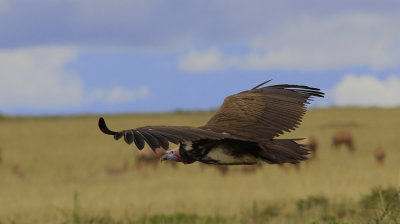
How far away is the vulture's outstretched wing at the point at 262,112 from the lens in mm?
6408

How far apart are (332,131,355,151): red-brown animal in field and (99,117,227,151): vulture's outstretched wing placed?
23103 millimetres

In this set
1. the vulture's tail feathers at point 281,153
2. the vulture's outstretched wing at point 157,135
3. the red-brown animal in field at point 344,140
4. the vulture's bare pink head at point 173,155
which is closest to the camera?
the vulture's outstretched wing at point 157,135

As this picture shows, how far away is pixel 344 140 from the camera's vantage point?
92.1 feet

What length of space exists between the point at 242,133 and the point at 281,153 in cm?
41

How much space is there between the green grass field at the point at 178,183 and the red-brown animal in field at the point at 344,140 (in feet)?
1.14

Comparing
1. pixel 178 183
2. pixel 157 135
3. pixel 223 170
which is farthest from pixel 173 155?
pixel 223 170

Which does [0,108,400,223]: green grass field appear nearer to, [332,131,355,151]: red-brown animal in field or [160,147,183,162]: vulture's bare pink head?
[332,131,355,151]: red-brown animal in field

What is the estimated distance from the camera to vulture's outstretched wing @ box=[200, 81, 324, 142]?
641 cm

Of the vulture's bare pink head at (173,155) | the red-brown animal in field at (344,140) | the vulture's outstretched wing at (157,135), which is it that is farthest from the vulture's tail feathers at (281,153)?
the red-brown animal in field at (344,140)

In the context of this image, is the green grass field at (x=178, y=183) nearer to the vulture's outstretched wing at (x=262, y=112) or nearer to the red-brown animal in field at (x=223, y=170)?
the red-brown animal in field at (x=223, y=170)

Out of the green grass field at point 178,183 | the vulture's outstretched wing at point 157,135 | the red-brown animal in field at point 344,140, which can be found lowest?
the green grass field at point 178,183

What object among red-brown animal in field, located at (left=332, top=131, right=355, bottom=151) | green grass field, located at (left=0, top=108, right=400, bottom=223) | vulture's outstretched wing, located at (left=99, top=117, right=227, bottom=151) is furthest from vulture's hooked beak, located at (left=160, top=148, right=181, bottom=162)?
red-brown animal in field, located at (left=332, top=131, right=355, bottom=151)

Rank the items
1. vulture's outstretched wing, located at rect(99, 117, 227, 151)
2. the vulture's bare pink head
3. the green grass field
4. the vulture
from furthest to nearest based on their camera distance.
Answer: the green grass field < the vulture's bare pink head < the vulture < vulture's outstretched wing, located at rect(99, 117, 227, 151)

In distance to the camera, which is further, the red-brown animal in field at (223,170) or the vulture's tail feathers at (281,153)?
the red-brown animal in field at (223,170)
